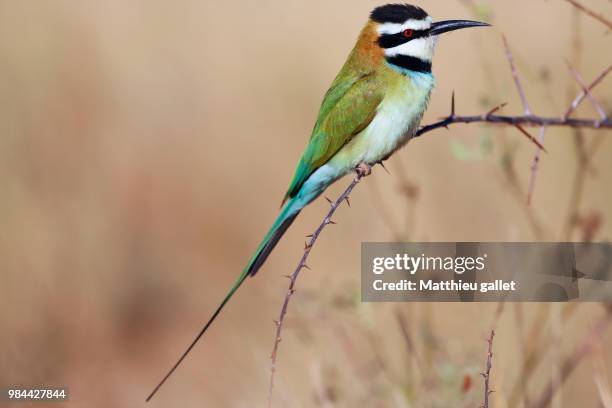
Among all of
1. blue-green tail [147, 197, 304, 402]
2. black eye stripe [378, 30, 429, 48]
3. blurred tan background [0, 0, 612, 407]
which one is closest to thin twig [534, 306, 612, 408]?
blurred tan background [0, 0, 612, 407]

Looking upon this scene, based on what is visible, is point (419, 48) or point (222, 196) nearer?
point (419, 48)

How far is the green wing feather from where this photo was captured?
2689 mm

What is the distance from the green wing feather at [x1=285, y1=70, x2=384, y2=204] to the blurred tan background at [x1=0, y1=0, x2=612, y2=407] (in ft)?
1.28

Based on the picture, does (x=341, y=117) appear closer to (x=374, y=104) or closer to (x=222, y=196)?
(x=374, y=104)

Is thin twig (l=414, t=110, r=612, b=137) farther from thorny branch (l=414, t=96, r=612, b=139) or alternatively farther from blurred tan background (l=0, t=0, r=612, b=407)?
blurred tan background (l=0, t=0, r=612, b=407)

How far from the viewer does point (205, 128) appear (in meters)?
5.32

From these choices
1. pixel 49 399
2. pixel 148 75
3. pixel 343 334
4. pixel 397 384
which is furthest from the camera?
pixel 148 75

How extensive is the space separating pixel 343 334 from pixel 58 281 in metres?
1.74

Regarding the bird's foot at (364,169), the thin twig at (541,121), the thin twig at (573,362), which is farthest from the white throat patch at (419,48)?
the thin twig at (573,362)

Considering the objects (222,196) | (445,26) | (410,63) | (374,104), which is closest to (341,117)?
(374,104)

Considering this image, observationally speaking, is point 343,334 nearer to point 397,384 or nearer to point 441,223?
point 397,384

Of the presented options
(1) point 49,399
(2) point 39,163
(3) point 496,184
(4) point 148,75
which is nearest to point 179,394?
(1) point 49,399

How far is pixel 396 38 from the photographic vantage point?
275 cm

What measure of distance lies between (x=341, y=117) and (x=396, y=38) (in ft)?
0.98
